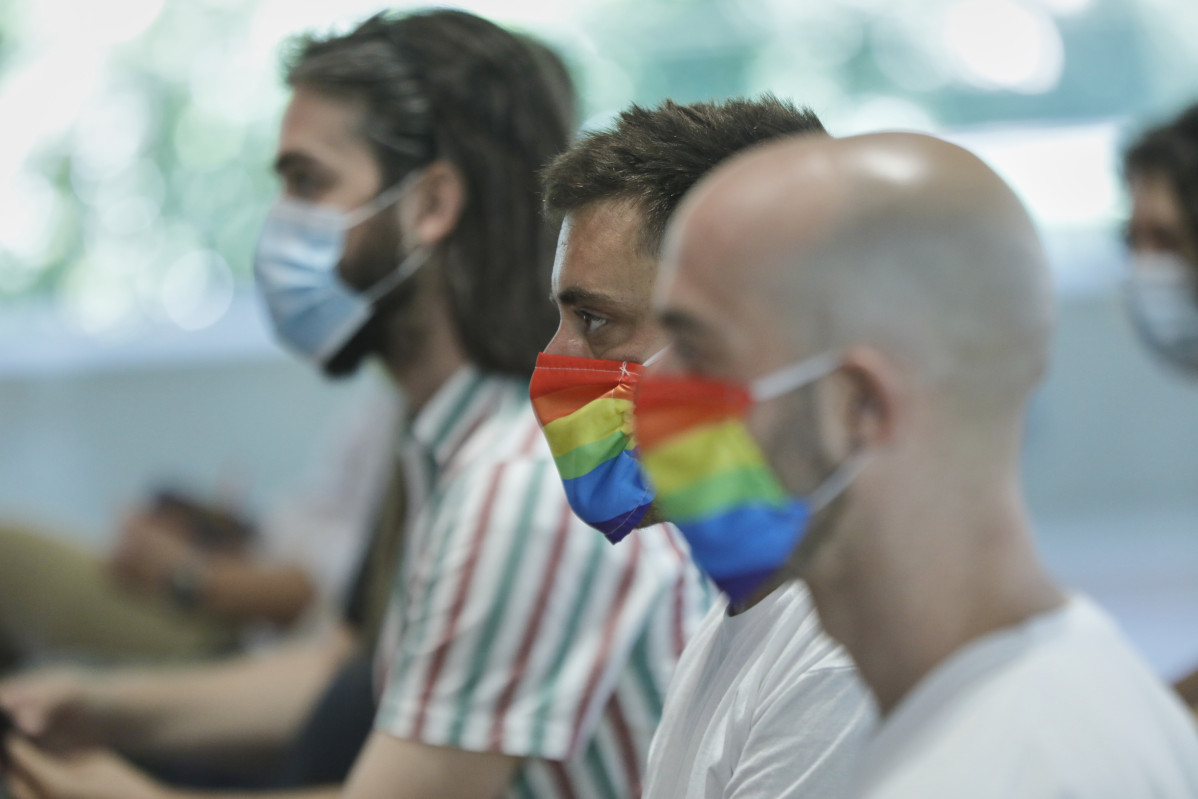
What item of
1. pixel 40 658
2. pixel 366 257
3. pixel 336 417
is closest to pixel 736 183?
pixel 366 257

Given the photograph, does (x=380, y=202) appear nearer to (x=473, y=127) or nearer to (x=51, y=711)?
(x=473, y=127)

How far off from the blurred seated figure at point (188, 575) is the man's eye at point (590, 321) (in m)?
1.75

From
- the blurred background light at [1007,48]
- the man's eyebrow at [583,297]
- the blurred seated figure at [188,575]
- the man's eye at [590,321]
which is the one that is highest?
the blurred background light at [1007,48]

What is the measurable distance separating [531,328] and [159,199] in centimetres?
346

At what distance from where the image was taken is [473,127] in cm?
196

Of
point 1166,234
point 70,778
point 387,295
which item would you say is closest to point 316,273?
point 387,295

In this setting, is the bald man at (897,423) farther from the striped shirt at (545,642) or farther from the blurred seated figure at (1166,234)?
the blurred seated figure at (1166,234)

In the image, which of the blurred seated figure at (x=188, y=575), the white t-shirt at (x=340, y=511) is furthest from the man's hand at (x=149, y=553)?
the white t-shirt at (x=340, y=511)

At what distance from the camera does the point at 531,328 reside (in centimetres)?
187

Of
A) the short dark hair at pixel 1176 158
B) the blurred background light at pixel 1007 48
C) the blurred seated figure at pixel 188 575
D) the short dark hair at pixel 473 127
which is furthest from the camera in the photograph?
the blurred background light at pixel 1007 48

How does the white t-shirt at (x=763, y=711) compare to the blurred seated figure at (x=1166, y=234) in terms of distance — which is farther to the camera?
the blurred seated figure at (x=1166, y=234)

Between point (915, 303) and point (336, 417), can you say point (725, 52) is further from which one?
point (915, 303)

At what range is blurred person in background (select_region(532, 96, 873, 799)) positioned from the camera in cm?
111

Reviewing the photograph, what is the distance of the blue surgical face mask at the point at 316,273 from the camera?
76.9 inches
